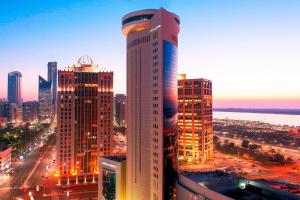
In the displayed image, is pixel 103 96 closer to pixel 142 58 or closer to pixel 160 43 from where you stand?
pixel 142 58

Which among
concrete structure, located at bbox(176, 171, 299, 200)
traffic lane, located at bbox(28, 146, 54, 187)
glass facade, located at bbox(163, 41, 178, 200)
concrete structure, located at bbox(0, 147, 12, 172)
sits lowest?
traffic lane, located at bbox(28, 146, 54, 187)

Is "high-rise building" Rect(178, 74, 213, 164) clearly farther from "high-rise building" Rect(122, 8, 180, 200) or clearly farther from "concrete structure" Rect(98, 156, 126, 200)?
"high-rise building" Rect(122, 8, 180, 200)

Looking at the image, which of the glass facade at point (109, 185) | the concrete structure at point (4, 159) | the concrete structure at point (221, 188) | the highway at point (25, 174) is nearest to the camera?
the concrete structure at point (221, 188)

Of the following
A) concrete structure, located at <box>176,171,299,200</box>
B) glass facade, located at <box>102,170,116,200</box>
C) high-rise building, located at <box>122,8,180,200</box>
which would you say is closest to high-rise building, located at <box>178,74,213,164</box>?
glass facade, located at <box>102,170,116,200</box>

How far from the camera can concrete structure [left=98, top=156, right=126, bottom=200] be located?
6525 centimetres

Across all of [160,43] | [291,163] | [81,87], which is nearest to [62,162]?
[81,87]

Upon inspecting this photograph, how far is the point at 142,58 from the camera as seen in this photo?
2377 inches

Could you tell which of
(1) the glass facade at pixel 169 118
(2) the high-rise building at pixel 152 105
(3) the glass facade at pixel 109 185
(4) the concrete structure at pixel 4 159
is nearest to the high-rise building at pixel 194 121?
(3) the glass facade at pixel 109 185

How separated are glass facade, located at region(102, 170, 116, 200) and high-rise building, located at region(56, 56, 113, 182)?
32.1 m

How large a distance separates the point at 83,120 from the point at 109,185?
39.6 metres

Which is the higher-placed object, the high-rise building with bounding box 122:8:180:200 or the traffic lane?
the high-rise building with bounding box 122:8:180:200

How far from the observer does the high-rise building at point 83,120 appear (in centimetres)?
9962

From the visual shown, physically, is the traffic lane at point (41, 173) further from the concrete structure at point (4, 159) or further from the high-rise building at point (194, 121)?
the high-rise building at point (194, 121)

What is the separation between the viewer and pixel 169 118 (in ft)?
183
